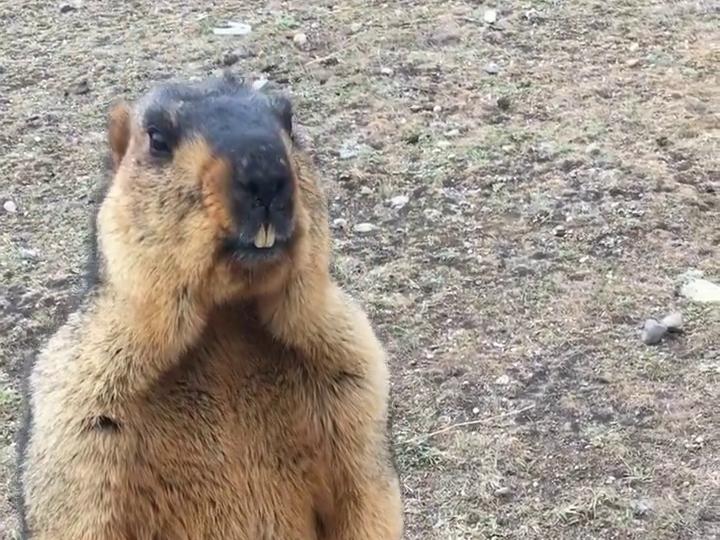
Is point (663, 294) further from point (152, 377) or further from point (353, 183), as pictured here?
point (152, 377)

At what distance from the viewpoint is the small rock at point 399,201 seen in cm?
541

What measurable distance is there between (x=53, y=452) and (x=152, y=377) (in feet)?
0.87

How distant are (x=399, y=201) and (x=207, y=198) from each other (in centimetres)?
305

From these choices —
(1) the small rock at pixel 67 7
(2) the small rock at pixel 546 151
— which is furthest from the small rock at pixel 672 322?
(1) the small rock at pixel 67 7

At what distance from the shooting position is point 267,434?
108 inches

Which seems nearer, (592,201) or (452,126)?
(592,201)

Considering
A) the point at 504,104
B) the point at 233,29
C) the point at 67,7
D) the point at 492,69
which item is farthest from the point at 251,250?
the point at 67,7

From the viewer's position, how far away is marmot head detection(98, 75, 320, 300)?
93.3 inches

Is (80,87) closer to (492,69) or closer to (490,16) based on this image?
(492,69)

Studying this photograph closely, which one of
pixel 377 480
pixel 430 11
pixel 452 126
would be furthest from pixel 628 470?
pixel 430 11

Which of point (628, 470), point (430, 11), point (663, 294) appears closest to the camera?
point (628, 470)

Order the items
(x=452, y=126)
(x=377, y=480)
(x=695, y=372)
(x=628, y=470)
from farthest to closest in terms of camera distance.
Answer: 1. (x=452, y=126)
2. (x=695, y=372)
3. (x=628, y=470)
4. (x=377, y=480)

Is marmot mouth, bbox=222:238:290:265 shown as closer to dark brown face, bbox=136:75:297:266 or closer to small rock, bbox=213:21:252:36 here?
dark brown face, bbox=136:75:297:266

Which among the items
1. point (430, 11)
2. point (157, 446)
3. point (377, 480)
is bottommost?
point (430, 11)
